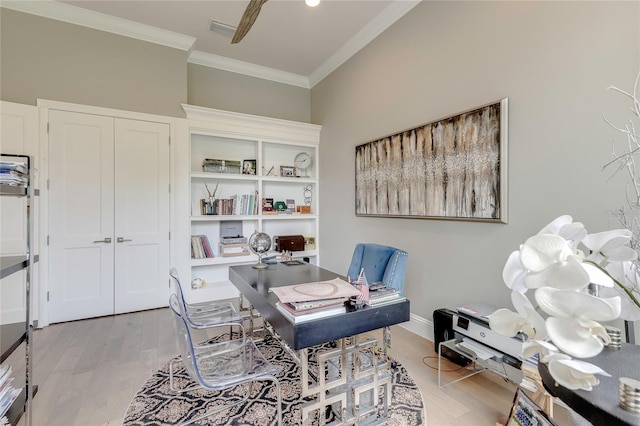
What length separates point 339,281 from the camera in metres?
1.70

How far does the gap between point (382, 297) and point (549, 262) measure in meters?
1.04

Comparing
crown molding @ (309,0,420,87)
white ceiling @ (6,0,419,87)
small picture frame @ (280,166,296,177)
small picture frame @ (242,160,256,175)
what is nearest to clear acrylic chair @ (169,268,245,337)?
small picture frame @ (242,160,256,175)

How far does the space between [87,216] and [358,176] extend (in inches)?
119

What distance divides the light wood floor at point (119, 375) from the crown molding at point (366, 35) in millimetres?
3122

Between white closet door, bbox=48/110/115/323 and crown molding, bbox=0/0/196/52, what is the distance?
0.99m

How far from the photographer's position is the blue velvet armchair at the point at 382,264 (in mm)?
1959

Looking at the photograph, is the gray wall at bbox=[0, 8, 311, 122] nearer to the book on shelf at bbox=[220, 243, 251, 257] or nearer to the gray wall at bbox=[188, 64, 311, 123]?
the gray wall at bbox=[188, 64, 311, 123]

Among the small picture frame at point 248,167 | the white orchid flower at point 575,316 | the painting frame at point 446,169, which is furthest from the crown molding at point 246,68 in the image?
the white orchid flower at point 575,316

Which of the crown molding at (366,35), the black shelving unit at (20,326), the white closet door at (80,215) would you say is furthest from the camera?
the white closet door at (80,215)

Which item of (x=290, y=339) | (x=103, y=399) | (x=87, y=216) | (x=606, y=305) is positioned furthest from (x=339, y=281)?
(x=87, y=216)

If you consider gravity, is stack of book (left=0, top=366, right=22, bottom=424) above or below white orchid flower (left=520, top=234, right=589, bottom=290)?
below

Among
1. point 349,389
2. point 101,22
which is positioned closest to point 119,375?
point 349,389

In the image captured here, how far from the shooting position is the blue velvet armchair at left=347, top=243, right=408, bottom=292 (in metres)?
1.96

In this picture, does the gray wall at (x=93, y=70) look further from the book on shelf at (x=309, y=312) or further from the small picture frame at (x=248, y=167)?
the book on shelf at (x=309, y=312)
